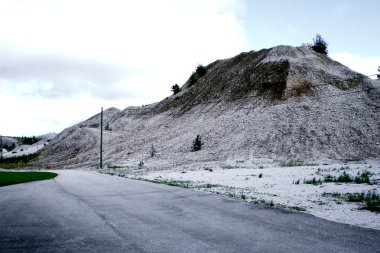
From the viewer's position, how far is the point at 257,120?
48438 mm

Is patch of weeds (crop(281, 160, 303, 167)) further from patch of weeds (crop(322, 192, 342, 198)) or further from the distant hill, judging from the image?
patch of weeds (crop(322, 192, 342, 198))

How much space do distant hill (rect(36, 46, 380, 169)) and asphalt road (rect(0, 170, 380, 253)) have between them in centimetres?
2722

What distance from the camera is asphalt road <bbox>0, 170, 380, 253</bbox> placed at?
6.22 meters

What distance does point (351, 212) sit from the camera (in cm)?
940

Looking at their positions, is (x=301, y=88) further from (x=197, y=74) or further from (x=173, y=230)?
(x=173, y=230)

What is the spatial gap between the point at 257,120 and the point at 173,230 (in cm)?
4236

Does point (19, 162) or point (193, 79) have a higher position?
point (193, 79)

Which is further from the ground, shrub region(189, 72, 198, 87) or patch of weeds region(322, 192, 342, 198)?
shrub region(189, 72, 198, 87)

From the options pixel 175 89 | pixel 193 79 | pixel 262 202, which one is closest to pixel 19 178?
pixel 262 202

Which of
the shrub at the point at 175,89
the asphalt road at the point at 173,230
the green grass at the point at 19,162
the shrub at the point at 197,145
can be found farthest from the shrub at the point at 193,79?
the asphalt road at the point at 173,230

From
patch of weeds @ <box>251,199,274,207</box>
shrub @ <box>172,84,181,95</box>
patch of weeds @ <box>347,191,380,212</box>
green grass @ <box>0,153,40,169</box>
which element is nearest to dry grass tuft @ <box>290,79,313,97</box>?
shrub @ <box>172,84,181,95</box>

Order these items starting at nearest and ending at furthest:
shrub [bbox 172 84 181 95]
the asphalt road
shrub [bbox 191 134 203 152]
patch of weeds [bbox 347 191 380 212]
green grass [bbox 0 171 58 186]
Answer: the asphalt road
patch of weeds [bbox 347 191 380 212]
green grass [bbox 0 171 58 186]
shrub [bbox 191 134 203 152]
shrub [bbox 172 84 181 95]

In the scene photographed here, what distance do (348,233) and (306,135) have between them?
36.7 meters

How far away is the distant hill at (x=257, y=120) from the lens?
39.9 m
